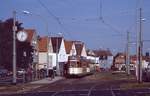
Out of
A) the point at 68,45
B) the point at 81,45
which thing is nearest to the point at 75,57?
the point at 68,45

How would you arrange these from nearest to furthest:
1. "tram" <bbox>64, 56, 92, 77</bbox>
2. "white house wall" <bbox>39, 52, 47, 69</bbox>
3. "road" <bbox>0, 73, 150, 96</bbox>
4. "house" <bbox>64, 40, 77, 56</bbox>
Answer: "road" <bbox>0, 73, 150, 96</bbox> < "tram" <bbox>64, 56, 92, 77</bbox> < "white house wall" <bbox>39, 52, 47, 69</bbox> < "house" <bbox>64, 40, 77, 56</bbox>

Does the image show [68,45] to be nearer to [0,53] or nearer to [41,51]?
[41,51]

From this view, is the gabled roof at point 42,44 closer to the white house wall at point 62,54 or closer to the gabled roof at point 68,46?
the white house wall at point 62,54

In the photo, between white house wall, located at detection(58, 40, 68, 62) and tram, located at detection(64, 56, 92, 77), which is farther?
white house wall, located at detection(58, 40, 68, 62)

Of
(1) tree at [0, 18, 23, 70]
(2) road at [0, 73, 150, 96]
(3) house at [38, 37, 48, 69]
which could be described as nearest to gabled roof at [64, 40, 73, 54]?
(3) house at [38, 37, 48, 69]

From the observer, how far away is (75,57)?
77.7 m

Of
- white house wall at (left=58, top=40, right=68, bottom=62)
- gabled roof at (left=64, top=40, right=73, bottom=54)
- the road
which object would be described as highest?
gabled roof at (left=64, top=40, right=73, bottom=54)

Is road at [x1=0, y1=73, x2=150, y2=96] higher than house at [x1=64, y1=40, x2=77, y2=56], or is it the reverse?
house at [x1=64, y1=40, x2=77, y2=56]

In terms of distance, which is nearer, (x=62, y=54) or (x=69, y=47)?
(x=62, y=54)

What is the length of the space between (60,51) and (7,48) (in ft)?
177

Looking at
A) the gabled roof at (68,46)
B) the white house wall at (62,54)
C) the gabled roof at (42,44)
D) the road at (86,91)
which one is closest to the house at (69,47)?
the gabled roof at (68,46)

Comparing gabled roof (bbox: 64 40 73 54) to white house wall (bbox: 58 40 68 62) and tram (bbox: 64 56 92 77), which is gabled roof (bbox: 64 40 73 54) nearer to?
white house wall (bbox: 58 40 68 62)

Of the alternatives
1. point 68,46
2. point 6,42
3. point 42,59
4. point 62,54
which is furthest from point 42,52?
point 6,42

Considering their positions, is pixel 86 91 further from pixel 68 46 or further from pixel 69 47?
pixel 68 46
